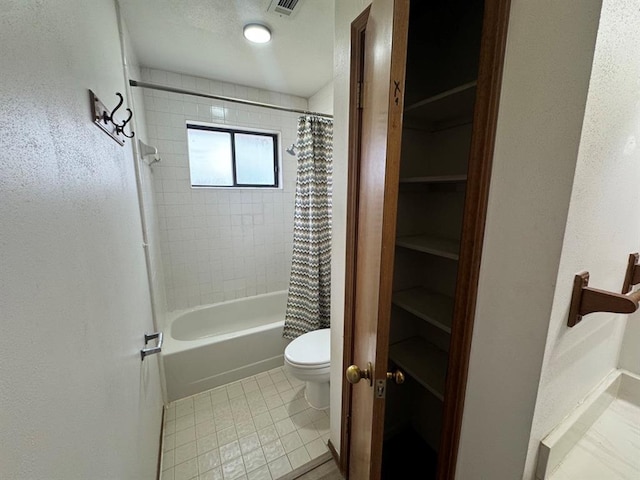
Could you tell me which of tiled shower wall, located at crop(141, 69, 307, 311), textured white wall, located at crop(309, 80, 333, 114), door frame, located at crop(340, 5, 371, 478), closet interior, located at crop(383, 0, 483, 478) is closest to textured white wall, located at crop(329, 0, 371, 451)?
door frame, located at crop(340, 5, 371, 478)

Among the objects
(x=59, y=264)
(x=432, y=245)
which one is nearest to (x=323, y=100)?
(x=432, y=245)

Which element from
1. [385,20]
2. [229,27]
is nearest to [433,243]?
Result: [385,20]

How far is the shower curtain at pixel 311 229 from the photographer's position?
2281mm

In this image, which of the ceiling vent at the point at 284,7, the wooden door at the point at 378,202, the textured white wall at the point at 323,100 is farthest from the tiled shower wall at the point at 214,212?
the wooden door at the point at 378,202

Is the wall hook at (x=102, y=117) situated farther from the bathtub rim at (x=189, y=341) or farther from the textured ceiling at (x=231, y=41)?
the bathtub rim at (x=189, y=341)

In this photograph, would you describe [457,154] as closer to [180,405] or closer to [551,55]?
[551,55]

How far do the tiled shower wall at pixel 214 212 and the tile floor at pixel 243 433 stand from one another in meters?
1.10

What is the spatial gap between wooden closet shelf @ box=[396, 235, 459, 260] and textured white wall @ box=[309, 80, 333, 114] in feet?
6.08

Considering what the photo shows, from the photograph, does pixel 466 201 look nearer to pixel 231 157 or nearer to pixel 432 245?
pixel 432 245

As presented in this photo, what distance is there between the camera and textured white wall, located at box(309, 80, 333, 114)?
2592mm

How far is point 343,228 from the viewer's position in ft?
3.84

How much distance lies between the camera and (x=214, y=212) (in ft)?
8.86

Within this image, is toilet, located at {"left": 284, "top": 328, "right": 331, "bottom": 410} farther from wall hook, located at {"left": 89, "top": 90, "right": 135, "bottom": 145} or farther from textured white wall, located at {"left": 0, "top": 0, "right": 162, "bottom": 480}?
wall hook, located at {"left": 89, "top": 90, "right": 135, "bottom": 145}

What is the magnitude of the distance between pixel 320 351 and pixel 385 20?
174cm
